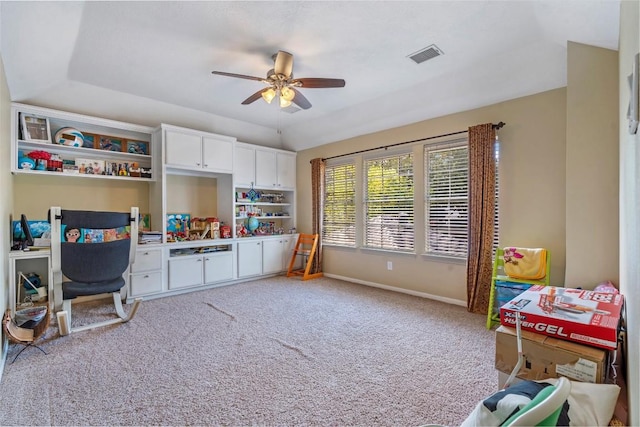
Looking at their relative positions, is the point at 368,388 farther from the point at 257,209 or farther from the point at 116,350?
the point at 257,209

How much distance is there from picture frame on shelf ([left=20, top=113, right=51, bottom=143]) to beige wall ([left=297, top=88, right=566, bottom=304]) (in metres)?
4.60

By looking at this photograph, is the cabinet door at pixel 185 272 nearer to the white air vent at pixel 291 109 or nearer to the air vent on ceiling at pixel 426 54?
the white air vent at pixel 291 109

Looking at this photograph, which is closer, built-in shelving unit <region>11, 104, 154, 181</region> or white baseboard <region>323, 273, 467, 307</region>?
built-in shelving unit <region>11, 104, 154, 181</region>

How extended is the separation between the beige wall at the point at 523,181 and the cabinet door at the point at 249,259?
2496 mm

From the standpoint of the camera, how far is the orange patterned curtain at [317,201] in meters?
5.39

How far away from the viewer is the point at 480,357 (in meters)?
2.39

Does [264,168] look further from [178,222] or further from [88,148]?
[88,148]

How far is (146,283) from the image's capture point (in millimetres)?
3961

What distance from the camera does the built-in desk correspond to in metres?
2.99

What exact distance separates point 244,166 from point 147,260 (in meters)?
2.14

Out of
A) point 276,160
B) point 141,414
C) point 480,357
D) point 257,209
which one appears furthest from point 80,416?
point 276,160

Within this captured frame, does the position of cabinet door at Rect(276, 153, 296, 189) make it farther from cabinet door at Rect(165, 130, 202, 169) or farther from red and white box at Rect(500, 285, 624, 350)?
red and white box at Rect(500, 285, 624, 350)

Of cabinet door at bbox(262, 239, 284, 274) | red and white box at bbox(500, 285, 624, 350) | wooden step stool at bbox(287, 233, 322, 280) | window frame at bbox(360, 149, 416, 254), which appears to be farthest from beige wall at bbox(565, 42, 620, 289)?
cabinet door at bbox(262, 239, 284, 274)

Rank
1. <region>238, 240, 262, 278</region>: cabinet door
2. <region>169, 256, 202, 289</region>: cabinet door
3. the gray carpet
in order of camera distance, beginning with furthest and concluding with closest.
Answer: <region>238, 240, 262, 278</region>: cabinet door < <region>169, 256, 202, 289</region>: cabinet door < the gray carpet
